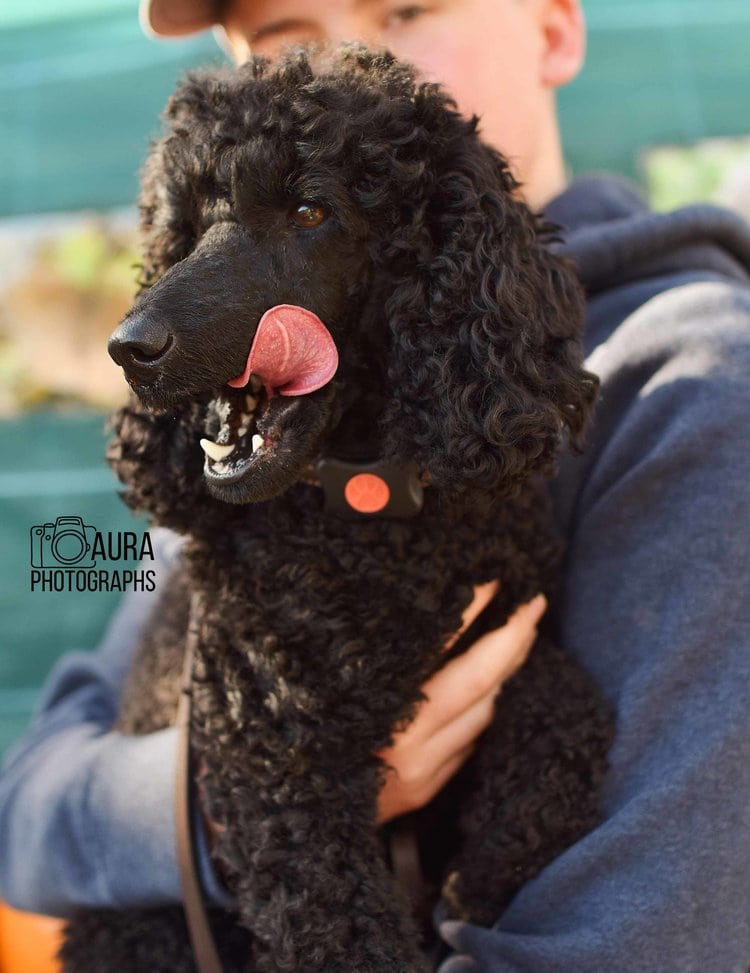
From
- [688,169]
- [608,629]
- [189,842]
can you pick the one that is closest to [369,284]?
[608,629]

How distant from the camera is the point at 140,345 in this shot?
0.95 meters

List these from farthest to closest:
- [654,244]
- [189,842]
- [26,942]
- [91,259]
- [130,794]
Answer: [91,259] → [26,942] → [654,244] → [130,794] → [189,842]

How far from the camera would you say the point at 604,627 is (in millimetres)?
1288

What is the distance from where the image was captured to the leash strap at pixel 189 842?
4.10ft

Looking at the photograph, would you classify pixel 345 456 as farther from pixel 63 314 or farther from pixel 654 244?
pixel 63 314

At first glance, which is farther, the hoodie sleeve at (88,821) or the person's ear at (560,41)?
the person's ear at (560,41)

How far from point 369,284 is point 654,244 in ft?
2.08

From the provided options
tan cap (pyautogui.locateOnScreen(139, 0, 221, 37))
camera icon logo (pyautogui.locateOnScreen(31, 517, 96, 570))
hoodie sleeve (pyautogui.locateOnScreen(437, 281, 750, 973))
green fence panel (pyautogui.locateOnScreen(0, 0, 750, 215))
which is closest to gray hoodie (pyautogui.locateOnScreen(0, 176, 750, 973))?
hoodie sleeve (pyautogui.locateOnScreen(437, 281, 750, 973))

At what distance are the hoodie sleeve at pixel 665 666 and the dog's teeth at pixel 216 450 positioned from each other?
1.93 feet

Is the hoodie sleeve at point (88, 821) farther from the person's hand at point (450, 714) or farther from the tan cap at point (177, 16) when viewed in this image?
the tan cap at point (177, 16)

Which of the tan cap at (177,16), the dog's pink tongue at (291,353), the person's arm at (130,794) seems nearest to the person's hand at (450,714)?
the person's arm at (130,794)

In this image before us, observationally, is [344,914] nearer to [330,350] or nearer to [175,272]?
[330,350]

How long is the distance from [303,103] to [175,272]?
0.96 feet

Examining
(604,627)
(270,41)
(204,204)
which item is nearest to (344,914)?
(604,627)
